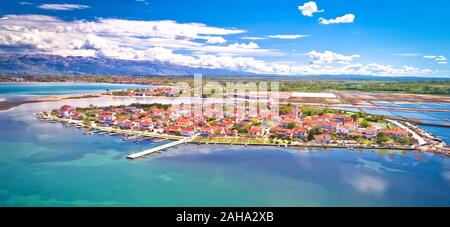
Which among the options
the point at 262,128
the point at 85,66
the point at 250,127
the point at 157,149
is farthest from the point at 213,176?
the point at 85,66

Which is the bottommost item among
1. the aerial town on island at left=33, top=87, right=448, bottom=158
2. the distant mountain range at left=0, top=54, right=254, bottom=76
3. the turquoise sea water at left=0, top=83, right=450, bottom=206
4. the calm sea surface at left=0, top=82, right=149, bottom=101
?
the turquoise sea water at left=0, top=83, right=450, bottom=206

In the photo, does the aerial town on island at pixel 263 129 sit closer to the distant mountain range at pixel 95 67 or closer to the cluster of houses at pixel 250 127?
the cluster of houses at pixel 250 127

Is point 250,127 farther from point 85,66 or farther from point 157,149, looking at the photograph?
point 85,66

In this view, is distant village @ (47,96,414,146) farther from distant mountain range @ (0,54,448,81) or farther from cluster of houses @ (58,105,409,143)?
distant mountain range @ (0,54,448,81)

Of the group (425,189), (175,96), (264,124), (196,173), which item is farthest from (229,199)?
(175,96)

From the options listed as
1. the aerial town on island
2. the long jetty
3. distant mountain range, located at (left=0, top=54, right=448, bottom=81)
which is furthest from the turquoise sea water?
distant mountain range, located at (left=0, top=54, right=448, bottom=81)
